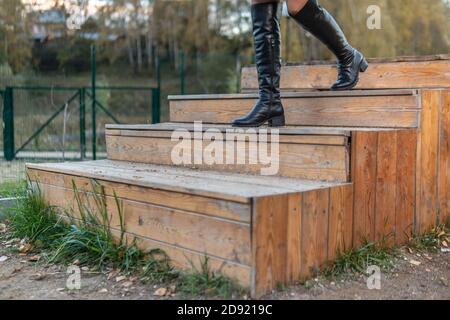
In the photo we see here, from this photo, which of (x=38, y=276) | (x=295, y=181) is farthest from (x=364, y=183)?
(x=38, y=276)

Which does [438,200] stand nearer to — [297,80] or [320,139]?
[320,139]

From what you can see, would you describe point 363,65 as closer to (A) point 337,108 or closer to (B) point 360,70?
(B) point 360,70

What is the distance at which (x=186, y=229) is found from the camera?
2.20 metres

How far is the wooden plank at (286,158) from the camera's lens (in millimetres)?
2350

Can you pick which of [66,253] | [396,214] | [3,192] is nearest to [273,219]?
[396,214]

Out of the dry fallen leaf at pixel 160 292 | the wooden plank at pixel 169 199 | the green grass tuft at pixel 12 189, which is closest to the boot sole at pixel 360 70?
the wooden plank at pixel 169 199

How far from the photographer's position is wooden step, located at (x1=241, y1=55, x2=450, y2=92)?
3078mm

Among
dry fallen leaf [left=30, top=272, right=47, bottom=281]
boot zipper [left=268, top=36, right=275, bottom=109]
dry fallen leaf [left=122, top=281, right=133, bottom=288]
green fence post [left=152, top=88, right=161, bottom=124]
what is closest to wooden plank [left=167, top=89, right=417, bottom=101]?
boot zipper [left=268, top=36, right=275, bottom=109]

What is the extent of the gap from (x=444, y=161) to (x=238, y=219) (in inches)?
60.4

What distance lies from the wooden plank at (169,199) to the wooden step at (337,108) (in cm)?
95

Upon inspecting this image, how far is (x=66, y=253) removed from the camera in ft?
8.57

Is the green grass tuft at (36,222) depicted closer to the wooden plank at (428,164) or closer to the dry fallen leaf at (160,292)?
the dry fallen leaf at (160,292)

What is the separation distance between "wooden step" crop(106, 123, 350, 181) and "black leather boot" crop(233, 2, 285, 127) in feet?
0.59

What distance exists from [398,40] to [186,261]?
32.5 ft
